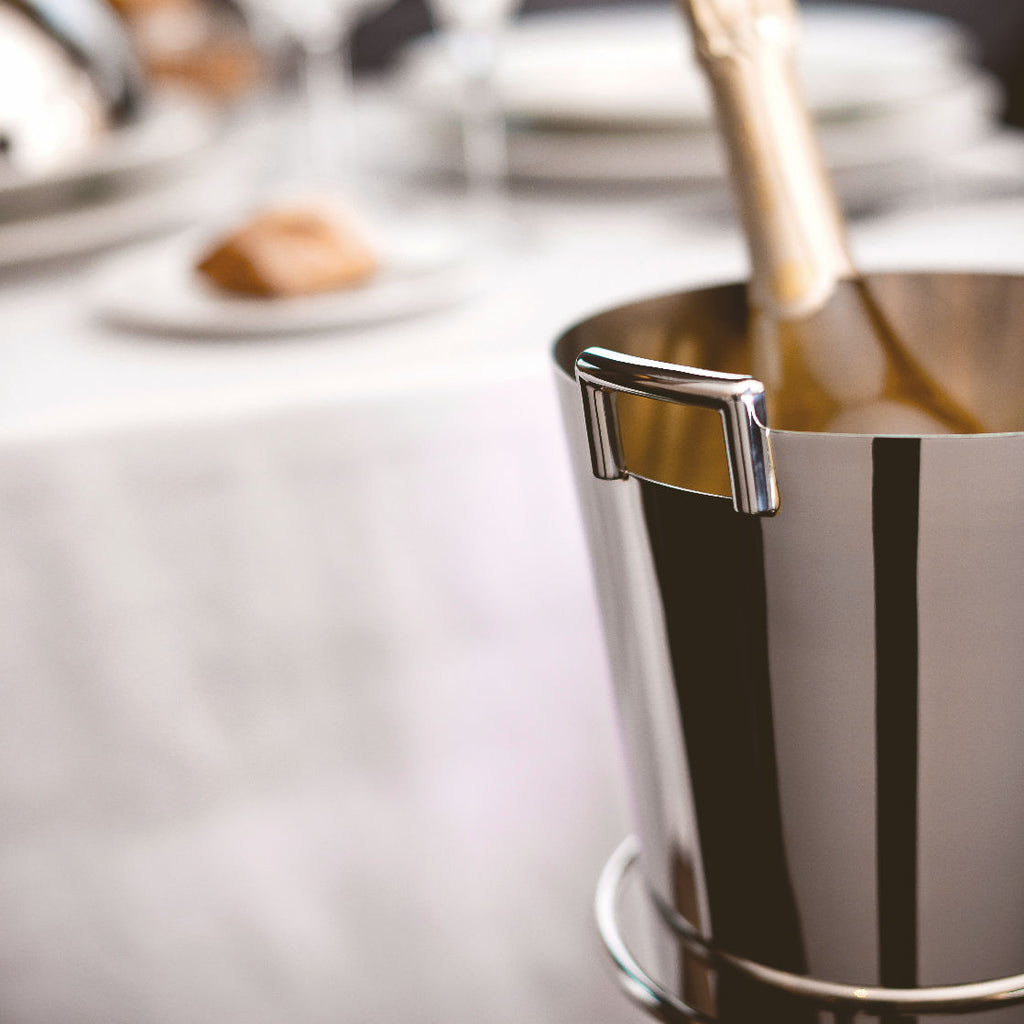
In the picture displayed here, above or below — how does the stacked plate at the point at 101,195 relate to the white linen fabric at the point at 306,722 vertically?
above

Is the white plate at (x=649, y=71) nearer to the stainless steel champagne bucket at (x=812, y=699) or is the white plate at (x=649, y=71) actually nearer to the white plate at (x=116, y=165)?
the white plate at (x=116, y=165)

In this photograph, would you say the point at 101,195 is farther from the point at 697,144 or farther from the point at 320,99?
the point at 320,99

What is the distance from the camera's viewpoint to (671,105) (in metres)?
0.66

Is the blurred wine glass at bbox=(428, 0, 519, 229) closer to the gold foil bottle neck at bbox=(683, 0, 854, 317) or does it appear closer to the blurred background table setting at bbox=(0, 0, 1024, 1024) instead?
the blurred background table setting at bbox=(0, 0, 1024, 1024)

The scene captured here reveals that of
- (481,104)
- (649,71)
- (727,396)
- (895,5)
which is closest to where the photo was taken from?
(727,396)

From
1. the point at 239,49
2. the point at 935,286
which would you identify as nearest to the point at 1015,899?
the point at 935,286

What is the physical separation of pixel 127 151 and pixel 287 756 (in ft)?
1.07

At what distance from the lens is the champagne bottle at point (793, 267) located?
29 centimetres

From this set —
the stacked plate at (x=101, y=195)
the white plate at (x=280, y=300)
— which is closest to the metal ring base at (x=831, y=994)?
the white plate at (x=280, y=300)

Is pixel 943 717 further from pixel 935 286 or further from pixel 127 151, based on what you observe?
pixel 127 151

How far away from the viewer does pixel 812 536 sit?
0.23m

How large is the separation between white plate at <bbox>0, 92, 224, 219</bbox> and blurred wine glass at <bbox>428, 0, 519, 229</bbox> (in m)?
0.14

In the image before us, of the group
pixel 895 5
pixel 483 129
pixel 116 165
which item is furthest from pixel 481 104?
pixel 895 5

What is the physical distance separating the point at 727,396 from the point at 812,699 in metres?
0.07
